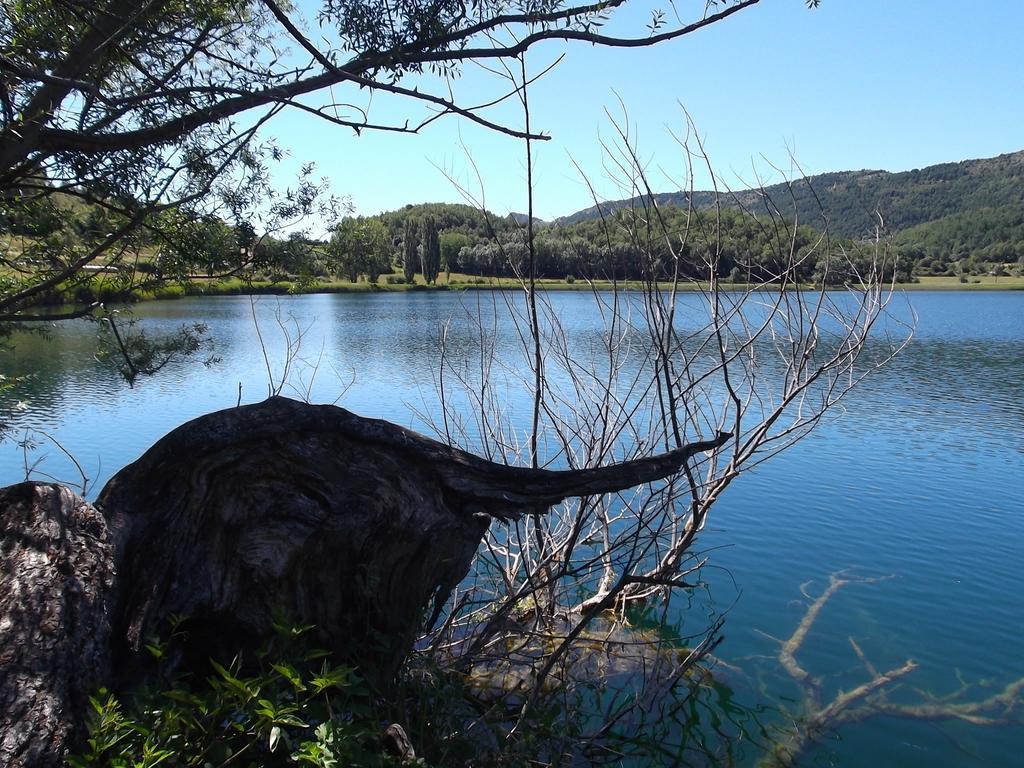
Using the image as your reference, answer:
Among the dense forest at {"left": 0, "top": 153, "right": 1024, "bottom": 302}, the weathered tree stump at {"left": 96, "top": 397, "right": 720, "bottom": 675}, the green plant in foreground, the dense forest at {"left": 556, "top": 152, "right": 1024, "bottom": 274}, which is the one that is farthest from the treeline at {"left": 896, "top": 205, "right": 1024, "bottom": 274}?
the green plant in foreground

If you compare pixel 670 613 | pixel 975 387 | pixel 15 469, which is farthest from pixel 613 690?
pixel 975 387

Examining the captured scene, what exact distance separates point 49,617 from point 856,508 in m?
10.1

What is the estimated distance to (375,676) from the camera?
10.2 ft

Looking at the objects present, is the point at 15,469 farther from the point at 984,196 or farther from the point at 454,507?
the point at 984,196

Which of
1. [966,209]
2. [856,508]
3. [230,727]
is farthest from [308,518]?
[966,209]

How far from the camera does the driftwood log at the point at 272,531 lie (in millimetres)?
2557

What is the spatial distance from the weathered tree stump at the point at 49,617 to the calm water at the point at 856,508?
2952mm

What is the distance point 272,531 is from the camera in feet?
10.0

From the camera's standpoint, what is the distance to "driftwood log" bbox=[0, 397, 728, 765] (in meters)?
2.56

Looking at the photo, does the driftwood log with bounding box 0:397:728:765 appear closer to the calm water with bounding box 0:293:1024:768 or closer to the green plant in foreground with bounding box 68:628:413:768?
the green plant in foreground with bounding box 68:628:413:768

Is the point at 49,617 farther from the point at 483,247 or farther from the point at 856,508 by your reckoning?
the point at 856,508

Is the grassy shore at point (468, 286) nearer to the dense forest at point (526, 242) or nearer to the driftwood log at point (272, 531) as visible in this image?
the dense forest at point (526, 242)

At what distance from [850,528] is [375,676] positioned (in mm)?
8093

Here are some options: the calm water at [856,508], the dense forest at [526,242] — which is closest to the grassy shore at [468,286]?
the dense forest at [526,242]
